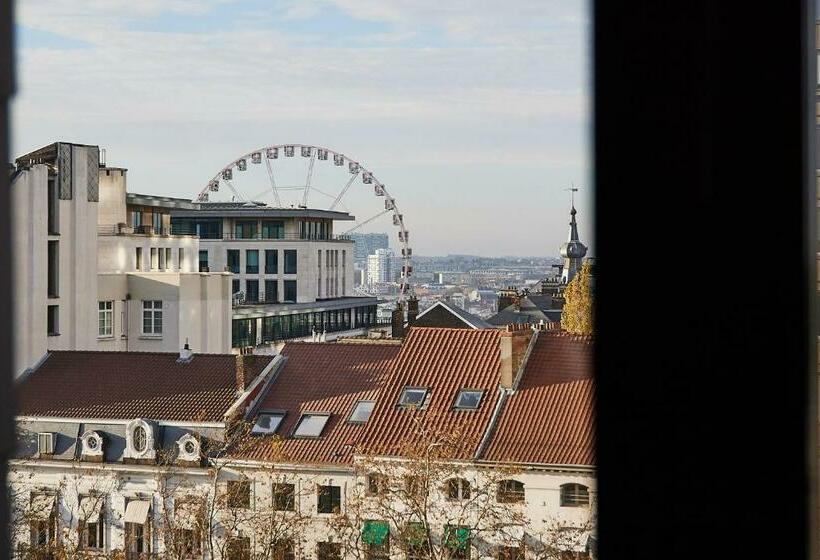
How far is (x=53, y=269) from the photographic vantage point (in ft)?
67.8

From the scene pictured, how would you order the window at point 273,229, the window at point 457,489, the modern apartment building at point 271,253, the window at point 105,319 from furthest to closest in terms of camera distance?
the window at point 273,229 → the modern apartment building at point 271,253 → the window at point 105,319 → the window at point 457,489

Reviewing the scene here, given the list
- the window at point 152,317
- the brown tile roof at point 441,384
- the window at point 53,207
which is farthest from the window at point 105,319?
the brown tile roof at point 441,384

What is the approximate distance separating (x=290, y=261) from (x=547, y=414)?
2384cm

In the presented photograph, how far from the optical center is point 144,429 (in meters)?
14.4

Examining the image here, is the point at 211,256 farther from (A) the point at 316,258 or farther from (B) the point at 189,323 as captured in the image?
(B) the point at 189,323

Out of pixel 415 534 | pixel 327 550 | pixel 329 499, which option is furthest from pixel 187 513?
pixel 415 534

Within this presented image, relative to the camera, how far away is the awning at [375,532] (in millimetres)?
11414

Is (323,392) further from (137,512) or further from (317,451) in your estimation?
(137,512)

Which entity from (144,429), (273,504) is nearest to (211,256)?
(144,429)

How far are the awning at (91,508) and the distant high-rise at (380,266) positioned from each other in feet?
152

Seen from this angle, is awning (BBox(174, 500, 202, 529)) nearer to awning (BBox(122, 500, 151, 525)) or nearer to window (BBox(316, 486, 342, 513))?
awning (BBox(122, 500, 151, 525))

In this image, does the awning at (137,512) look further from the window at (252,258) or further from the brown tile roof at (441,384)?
the window at (252,258)

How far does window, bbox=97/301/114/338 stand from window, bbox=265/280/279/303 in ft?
45.4

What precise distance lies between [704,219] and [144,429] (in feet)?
46.6
